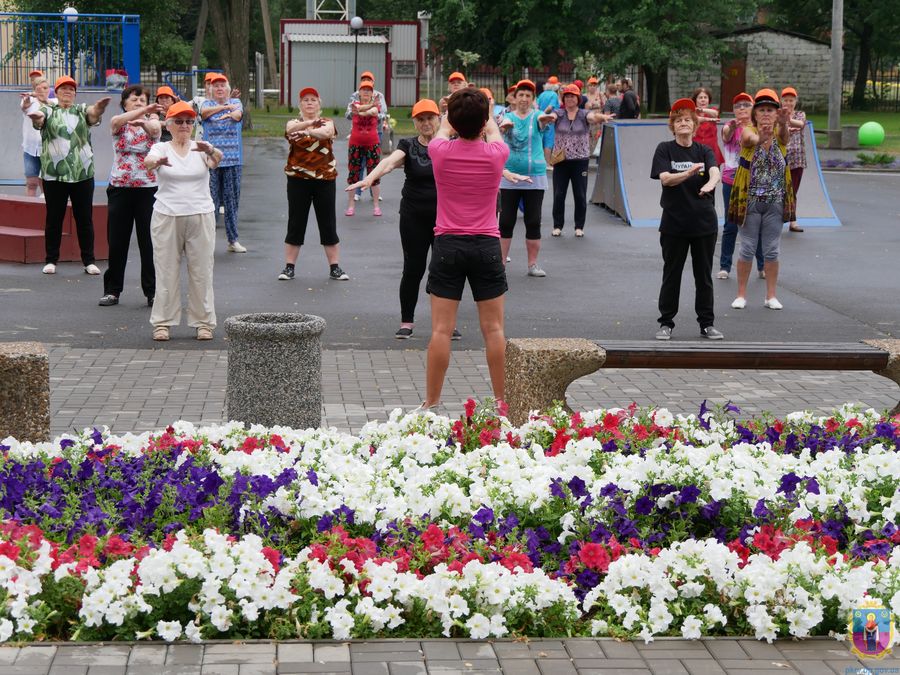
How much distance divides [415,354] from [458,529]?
4.95 meters

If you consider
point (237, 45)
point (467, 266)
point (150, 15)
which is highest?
point (150, 15)

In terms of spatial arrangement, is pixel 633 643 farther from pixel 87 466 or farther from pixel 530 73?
pixel 530 73

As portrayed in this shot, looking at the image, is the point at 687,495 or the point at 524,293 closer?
the point at 687,495

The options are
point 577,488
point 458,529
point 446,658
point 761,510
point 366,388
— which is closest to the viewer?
point 446,658

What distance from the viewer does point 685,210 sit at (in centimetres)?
1055

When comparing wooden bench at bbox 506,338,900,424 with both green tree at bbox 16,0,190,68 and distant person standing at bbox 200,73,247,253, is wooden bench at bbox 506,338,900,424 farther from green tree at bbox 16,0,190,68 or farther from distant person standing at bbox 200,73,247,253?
green tree at bbox 16,0,190,68

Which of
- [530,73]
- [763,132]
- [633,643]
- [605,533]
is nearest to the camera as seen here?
[633,643]

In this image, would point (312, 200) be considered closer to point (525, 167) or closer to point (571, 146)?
point (525, 167)

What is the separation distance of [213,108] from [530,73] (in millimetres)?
41711

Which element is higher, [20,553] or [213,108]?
[213,108]

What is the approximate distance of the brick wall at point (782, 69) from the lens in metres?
56.5

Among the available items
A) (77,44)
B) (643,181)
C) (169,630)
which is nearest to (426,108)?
(169,630)

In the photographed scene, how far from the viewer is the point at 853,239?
17.8 m

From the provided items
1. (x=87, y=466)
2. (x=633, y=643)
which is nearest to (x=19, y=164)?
(x=87, y=466)
